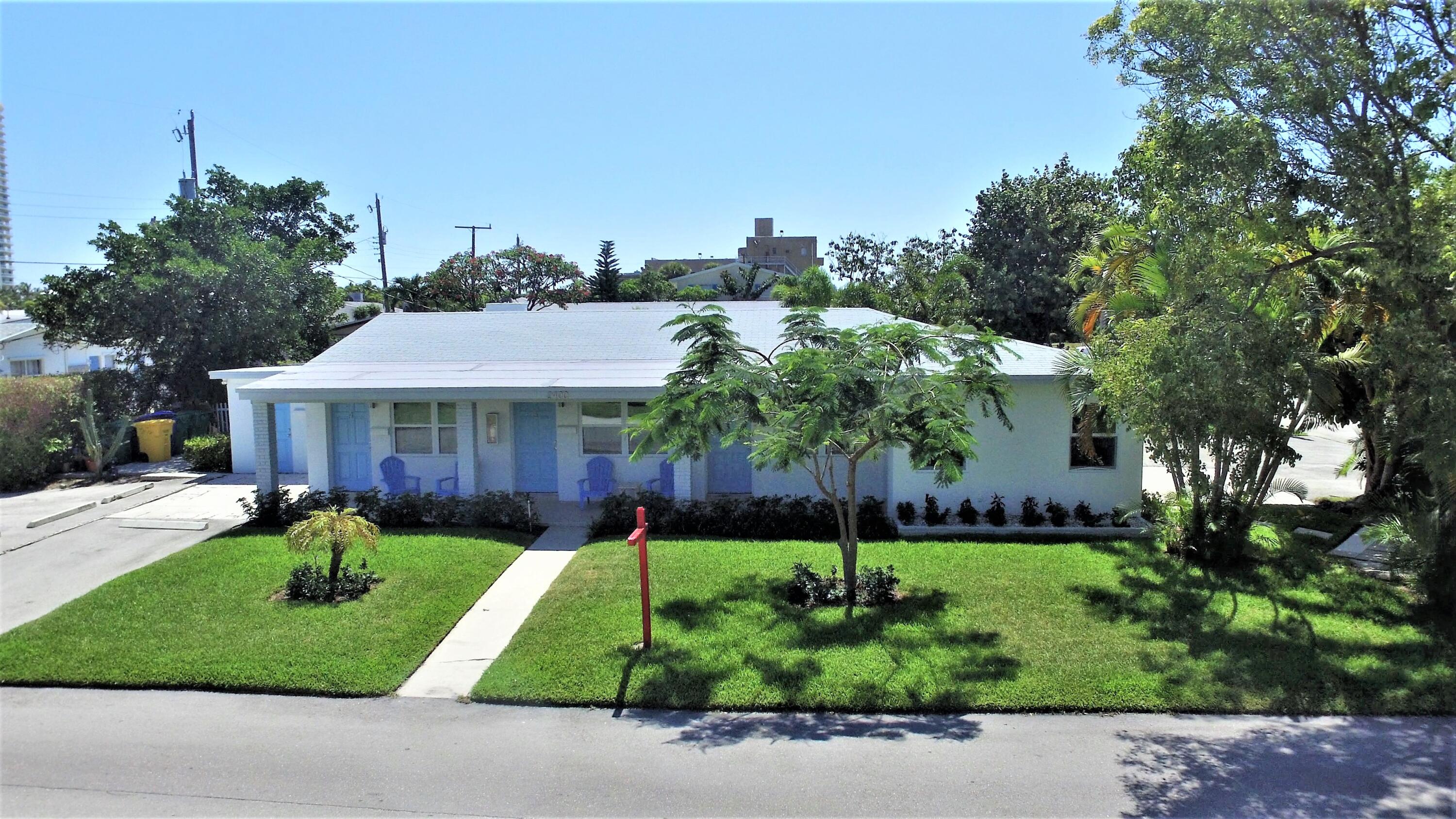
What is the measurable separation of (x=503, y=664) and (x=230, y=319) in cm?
1766

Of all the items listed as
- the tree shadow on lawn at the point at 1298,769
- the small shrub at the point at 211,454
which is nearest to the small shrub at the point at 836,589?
the tree shadow on lawn at the point at 1298,769

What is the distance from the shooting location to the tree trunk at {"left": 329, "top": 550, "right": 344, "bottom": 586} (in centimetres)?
966

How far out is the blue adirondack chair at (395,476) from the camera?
15.1 m

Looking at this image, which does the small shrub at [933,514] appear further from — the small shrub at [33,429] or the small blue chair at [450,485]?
the small shrub at [33,429]

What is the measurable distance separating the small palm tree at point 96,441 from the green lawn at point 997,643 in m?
12.5

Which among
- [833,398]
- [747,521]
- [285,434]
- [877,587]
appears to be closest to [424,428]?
[285,434]

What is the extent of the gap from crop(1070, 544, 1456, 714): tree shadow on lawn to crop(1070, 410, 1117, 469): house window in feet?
8.37

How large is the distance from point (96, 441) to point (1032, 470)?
17.8m

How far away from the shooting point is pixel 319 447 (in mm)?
15266

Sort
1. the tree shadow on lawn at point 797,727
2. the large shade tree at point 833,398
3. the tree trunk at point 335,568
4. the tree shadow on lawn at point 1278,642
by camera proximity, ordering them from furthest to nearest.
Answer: the tree trunk at point 335,568, the large shade tree at point 833,398, the tree shadow on lawn at point 1278,642, the tree shadow on lawn at point 797,727

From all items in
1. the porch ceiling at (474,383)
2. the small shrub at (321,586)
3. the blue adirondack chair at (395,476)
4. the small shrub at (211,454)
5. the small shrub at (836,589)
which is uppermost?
the porch ceiling at (474,383)

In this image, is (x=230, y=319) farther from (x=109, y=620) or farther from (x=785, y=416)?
(x=785, y=416)

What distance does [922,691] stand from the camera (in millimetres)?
7238

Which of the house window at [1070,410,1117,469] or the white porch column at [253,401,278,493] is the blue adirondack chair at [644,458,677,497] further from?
the house window at [1070,410,1117,469]
